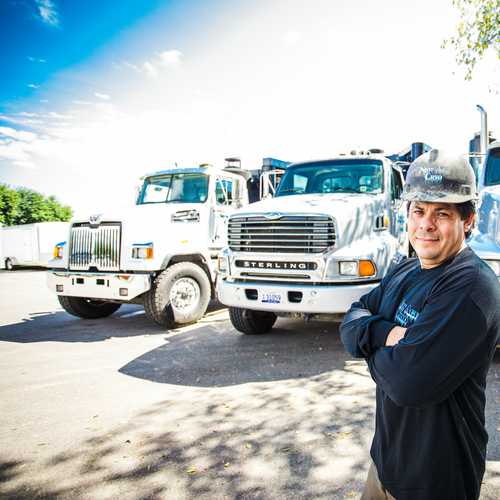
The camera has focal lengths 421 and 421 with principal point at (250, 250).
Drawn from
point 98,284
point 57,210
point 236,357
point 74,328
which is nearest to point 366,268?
point 236,357

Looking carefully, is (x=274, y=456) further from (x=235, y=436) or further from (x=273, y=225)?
(x=273, y=225)

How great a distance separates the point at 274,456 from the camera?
9.64ft

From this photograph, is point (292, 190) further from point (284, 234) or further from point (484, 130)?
point (484, 130)

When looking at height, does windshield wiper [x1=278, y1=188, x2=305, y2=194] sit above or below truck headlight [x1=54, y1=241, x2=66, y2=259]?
above

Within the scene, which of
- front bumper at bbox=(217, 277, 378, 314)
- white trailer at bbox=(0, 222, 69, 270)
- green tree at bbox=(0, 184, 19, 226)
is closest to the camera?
front bumper at bbox=(217, 277, 378, 314)

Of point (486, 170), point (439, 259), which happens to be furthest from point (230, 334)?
point (439, 259)

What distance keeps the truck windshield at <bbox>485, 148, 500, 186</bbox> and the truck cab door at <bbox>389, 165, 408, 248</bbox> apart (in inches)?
46.3

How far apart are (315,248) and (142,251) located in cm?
285

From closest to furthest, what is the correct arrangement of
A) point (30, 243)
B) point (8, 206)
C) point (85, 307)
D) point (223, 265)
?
point (223, 265) < point (85, 307) < point (30, 243) < point (8, 206)

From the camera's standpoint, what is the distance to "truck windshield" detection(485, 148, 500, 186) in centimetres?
Answer: 587

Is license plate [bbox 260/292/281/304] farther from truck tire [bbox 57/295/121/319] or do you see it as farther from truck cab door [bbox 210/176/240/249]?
truck tire [bbox 57/295/121/319]

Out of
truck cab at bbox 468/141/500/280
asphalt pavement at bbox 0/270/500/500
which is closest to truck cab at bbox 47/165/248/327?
asphalt pavement at bbox 0/270/500/500

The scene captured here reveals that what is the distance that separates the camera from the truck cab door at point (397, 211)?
A: 6.06 meters

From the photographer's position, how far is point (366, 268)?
491 cm
